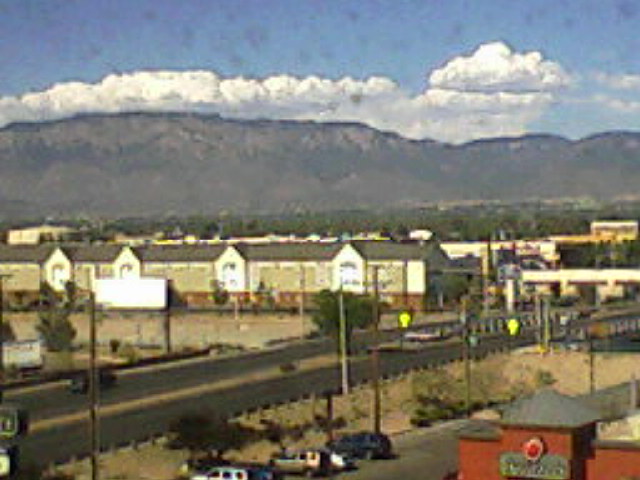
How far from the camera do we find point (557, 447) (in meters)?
25.0

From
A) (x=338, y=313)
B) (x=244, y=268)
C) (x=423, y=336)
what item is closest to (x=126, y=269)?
(x=244, y=268)

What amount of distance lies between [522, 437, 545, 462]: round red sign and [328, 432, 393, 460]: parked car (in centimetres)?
1303

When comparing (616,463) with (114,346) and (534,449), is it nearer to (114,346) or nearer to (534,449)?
(534,449)

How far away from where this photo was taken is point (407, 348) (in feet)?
230

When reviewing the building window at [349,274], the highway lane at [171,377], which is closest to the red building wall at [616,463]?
the highway lane at [171,377]

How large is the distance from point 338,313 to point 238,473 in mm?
33774

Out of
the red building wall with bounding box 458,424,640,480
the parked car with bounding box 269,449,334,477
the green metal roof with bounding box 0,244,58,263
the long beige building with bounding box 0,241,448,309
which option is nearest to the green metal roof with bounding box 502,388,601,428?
the red building wall with bounding box 458,424,640,480

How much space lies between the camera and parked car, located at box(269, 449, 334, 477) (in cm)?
3553

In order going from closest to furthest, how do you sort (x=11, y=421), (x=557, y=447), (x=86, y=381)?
1. (x=11, y=421)
2. (x=557, y=447)
3. (x=86, y=381)

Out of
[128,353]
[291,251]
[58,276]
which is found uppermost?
[291,251]

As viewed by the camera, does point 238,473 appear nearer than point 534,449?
No

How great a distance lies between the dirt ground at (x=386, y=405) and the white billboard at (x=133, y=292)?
2091 cm

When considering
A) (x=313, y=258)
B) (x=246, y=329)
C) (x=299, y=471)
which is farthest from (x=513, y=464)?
(x=313, y=258)

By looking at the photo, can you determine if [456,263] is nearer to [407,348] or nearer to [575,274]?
[575,274]
